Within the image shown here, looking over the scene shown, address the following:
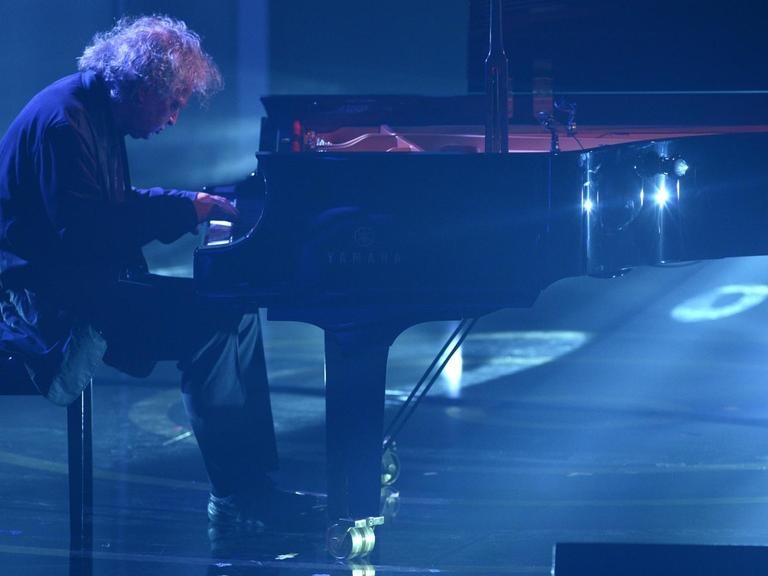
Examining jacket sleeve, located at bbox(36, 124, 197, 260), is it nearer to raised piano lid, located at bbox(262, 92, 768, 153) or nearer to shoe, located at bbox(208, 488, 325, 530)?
raised piano lid, located at bbox(262, 92, 768, 153)

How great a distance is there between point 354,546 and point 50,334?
773mm

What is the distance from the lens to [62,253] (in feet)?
8.67

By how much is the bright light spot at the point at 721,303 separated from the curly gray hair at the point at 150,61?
429cm

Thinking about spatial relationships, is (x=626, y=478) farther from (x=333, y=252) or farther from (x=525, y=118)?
(x=333, y=252)

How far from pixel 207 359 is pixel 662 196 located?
1.03 metres

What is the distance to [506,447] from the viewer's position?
400 centimetres

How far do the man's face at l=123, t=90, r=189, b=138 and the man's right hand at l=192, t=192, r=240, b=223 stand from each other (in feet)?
0.89

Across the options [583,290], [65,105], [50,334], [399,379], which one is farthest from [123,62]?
[583,290]

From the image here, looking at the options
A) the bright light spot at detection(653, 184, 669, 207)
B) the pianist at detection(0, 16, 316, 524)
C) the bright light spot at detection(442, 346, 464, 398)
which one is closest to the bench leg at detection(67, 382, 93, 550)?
the pianist at detection(0, 16, 316, 524)

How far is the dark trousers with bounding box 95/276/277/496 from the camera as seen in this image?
2744 millimetres

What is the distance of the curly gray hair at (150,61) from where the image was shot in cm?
273

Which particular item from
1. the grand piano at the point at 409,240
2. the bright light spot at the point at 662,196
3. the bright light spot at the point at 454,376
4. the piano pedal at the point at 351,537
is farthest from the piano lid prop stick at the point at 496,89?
the bright light spot at the point at 454,376

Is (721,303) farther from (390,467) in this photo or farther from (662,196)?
(662,196)

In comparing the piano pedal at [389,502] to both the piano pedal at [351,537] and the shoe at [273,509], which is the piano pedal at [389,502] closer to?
the shoe at [273,509]
